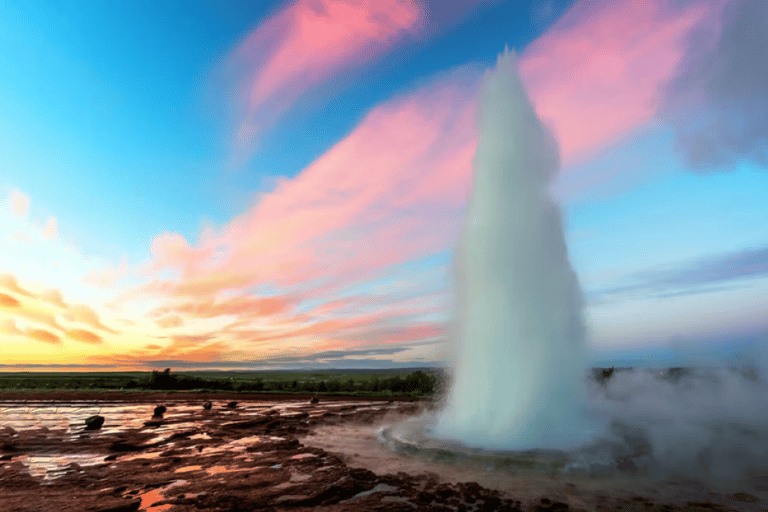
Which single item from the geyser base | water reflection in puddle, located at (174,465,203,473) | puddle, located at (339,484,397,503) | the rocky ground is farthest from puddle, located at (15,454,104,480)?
the geyser base

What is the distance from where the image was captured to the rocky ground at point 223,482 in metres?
10.7

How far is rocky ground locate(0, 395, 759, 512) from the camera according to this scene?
35.1ft

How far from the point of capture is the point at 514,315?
63.1ft

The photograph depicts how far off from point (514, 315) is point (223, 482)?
14171mm

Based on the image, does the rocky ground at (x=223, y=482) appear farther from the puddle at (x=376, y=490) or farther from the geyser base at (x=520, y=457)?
the geyser base at (x=520, y=457)

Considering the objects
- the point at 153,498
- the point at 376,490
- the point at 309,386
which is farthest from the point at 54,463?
the point at 309,386

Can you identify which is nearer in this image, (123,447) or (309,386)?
(123,447)

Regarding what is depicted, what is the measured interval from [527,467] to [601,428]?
28.8 feet

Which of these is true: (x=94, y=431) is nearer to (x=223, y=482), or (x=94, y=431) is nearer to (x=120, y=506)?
(x=223, y=482)

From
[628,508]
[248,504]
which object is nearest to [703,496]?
[628,508]

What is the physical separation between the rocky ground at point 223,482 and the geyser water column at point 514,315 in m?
5.88

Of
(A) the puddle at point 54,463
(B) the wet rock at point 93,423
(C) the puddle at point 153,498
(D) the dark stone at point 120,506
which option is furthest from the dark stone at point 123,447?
(D) the dark stone at point 120,506

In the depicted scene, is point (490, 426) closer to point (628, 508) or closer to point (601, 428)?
point (601, 428)

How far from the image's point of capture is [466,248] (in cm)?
2183
